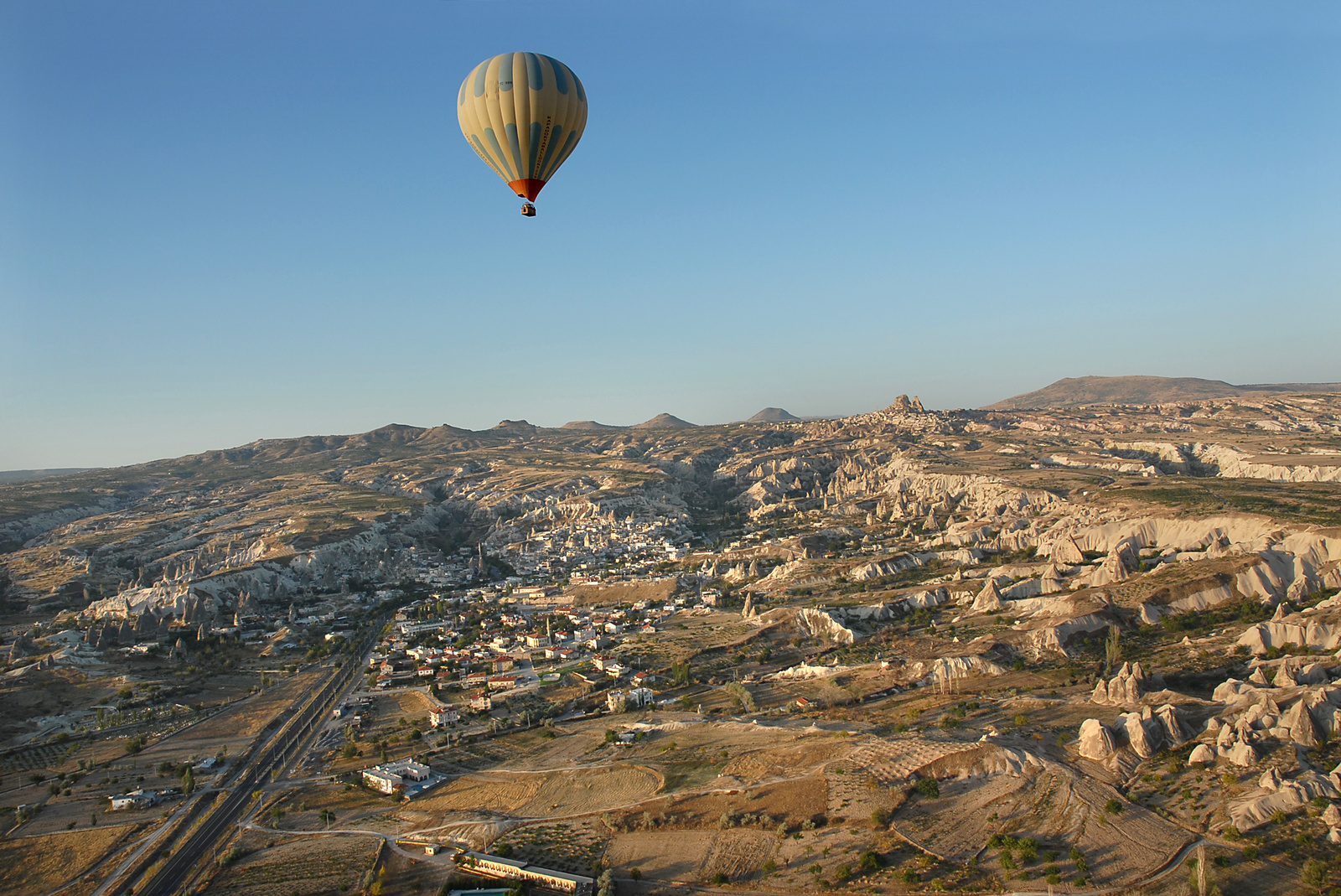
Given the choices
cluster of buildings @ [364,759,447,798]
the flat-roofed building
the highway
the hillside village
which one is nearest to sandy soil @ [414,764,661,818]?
the hillside village

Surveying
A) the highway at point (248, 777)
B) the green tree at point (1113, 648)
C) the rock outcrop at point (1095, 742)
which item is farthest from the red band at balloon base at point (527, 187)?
the green tree at point (1113, 648)

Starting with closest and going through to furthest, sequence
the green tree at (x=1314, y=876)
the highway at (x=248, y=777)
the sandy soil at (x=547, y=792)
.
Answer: the green tree at (x=1314, y=876) < the highway at (x=248, y=777) < the sandy soil at (x=547, y=792)

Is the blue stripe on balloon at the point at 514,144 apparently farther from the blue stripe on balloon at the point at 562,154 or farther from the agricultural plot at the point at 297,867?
the agricultural plot at the point at 297,867

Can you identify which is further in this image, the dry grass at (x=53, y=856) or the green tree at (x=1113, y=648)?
the green tree at (x=1113, y=648)

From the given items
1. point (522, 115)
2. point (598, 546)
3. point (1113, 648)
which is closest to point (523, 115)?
point (522, 115)

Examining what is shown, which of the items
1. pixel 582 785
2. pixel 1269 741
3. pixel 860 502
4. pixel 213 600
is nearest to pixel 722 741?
pixel 582 785

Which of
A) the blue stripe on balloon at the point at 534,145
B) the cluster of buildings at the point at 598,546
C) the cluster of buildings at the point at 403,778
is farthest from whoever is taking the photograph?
the cluster of buildings at the point at 598,546

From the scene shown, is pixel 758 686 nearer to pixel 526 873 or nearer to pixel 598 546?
pixel 526 873

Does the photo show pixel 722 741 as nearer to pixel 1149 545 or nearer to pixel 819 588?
pixel 819 588
